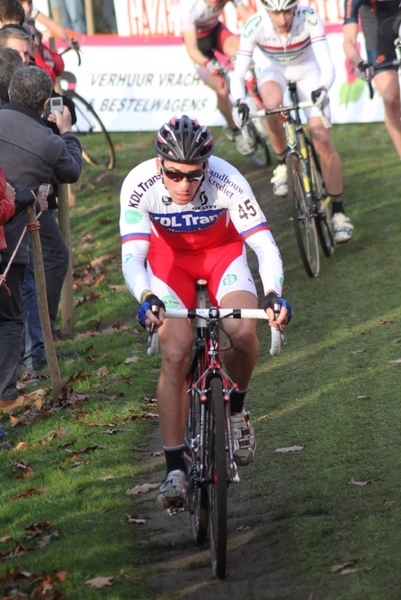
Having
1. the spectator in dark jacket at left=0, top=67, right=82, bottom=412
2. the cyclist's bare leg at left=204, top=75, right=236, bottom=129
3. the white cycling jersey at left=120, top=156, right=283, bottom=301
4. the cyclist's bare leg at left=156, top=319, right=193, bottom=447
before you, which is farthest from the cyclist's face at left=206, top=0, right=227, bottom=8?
the cyclist's bare leg at left=156, top=319, right=193, bottom=447

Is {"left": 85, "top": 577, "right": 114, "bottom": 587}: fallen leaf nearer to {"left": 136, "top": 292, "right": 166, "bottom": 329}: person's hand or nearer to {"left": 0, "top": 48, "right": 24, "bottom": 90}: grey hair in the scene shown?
{"left": 136, "top": 292, "right": 166, "bottom": 329}: person's hand

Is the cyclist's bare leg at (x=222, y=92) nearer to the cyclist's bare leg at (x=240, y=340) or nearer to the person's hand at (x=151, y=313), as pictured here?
the cyclist's bare leg at (x=240, y=340)

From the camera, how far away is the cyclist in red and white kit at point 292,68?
9922 millimetres

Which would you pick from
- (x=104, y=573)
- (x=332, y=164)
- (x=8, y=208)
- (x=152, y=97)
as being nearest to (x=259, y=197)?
(x=332, y=164)

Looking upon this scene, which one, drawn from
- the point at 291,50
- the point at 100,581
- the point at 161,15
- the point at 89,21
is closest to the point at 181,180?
the point at 100,581

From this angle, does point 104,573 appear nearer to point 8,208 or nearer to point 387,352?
point 8,208

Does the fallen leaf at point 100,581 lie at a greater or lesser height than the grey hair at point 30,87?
lesser

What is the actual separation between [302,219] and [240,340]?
471cm

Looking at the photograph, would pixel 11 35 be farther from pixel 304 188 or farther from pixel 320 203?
pixel 320 203

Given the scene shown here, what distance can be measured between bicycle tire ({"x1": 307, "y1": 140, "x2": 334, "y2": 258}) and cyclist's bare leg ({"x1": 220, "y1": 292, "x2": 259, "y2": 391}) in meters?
4.76

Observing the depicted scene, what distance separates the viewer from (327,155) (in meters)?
10.3

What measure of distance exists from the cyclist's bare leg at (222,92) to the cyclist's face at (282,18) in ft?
12.1

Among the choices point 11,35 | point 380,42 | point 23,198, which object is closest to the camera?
point 23,198

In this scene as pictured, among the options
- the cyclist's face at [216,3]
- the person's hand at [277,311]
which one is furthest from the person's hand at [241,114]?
the person's hand at [277,311]
